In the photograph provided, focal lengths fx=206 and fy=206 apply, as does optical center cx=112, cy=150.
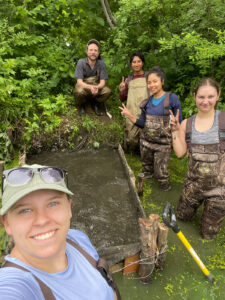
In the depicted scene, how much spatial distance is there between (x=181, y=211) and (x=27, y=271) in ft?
11.0

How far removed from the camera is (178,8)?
5.77m

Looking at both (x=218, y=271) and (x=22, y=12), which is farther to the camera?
(x=22, y=12)

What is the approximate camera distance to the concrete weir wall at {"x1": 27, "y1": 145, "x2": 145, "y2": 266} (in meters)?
3.61

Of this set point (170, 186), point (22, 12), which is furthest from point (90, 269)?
point (22, 12)

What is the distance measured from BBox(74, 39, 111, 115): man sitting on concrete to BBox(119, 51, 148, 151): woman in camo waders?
1.09 m

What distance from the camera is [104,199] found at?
4.59 m

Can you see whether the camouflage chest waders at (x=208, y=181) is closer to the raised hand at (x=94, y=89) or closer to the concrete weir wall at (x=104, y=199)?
the concrete weir wall at (x=104, y=199)

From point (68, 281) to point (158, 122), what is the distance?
3689 millimetres

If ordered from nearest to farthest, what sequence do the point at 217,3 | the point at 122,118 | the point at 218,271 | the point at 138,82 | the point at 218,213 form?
the point at 218,271, the point at 218,213, the point at 217,3, the point at 138,82, the point at 122,118

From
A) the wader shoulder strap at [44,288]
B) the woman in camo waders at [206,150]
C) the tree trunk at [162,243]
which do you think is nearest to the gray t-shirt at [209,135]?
the woman in camo waders at [206,150]

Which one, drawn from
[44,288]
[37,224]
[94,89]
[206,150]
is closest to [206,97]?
[206,150]

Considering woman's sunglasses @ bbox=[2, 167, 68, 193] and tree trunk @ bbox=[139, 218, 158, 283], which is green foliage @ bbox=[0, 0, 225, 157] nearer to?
tree trunk @ bbox=[139, 218, 158, 283]

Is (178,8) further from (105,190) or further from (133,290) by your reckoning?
(133,290)

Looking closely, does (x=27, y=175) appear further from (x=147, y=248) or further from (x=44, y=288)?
(x=147, y=248)
